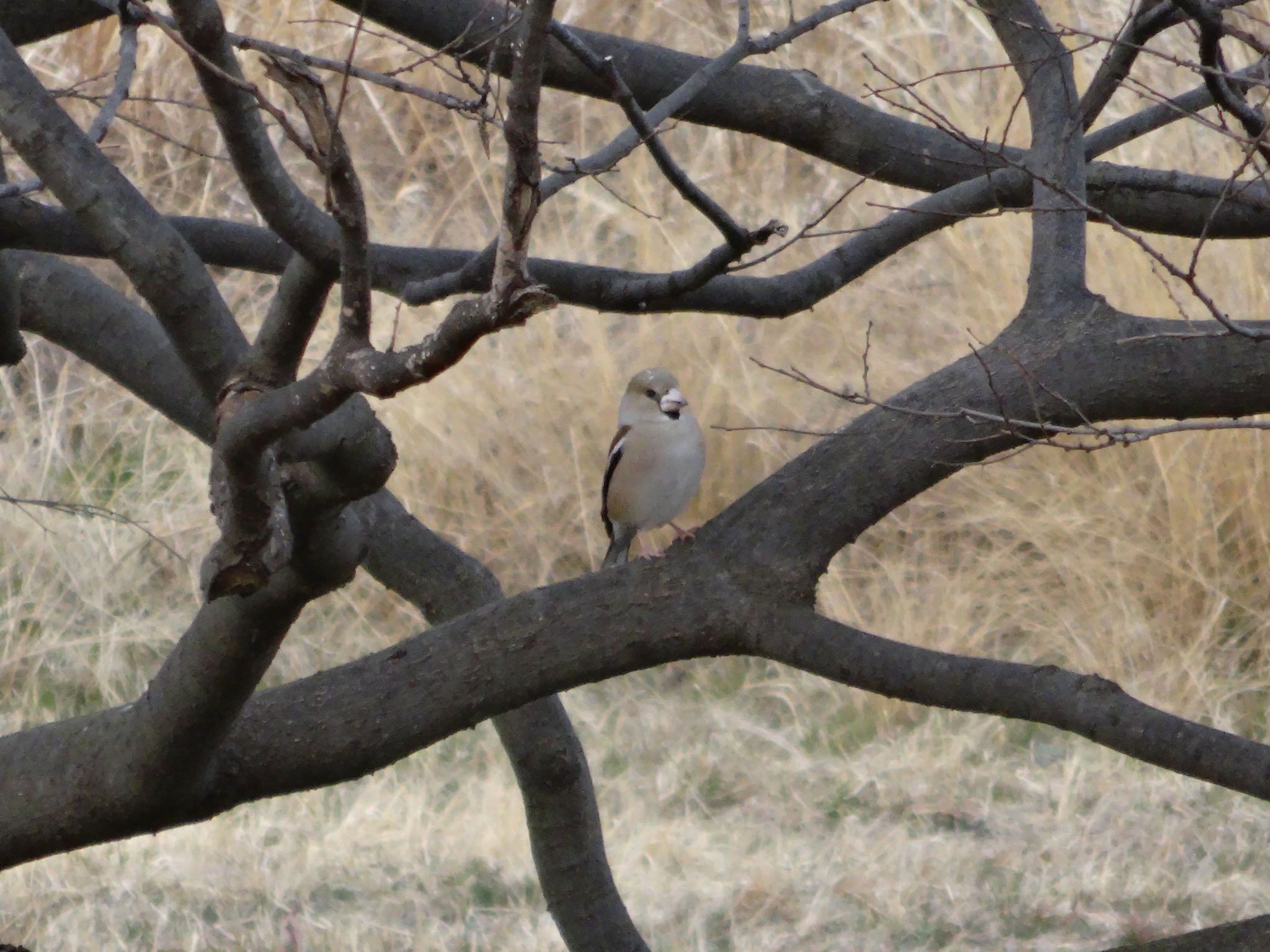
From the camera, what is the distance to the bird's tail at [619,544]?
12.1 ft

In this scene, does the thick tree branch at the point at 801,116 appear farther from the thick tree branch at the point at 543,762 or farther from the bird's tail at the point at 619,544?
the bird's tail at the point at 619,544

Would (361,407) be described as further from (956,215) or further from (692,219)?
(692,219)

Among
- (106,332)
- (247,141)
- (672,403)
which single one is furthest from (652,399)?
(247,141)

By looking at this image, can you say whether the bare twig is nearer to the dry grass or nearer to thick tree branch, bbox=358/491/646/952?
thick tree branch, bbox=358/491/646/952

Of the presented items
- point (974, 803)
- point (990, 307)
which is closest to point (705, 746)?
point (974, 803)

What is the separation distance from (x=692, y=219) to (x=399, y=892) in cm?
270

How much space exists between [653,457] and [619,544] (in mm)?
520

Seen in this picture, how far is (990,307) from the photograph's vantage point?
4.95 metres

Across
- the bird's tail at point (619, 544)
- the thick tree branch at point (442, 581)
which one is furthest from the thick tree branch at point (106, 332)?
the bird's tail at point (619, 544)

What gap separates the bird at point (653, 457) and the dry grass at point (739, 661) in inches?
24.2

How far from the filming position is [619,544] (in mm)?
3744

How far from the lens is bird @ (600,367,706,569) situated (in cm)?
327

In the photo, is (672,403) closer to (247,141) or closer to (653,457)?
(653,457)

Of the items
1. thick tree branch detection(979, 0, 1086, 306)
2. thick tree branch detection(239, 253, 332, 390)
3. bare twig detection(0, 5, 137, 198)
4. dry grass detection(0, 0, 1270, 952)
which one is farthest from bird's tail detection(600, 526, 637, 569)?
thick tree branch detection(239, 253, 332, 390)
